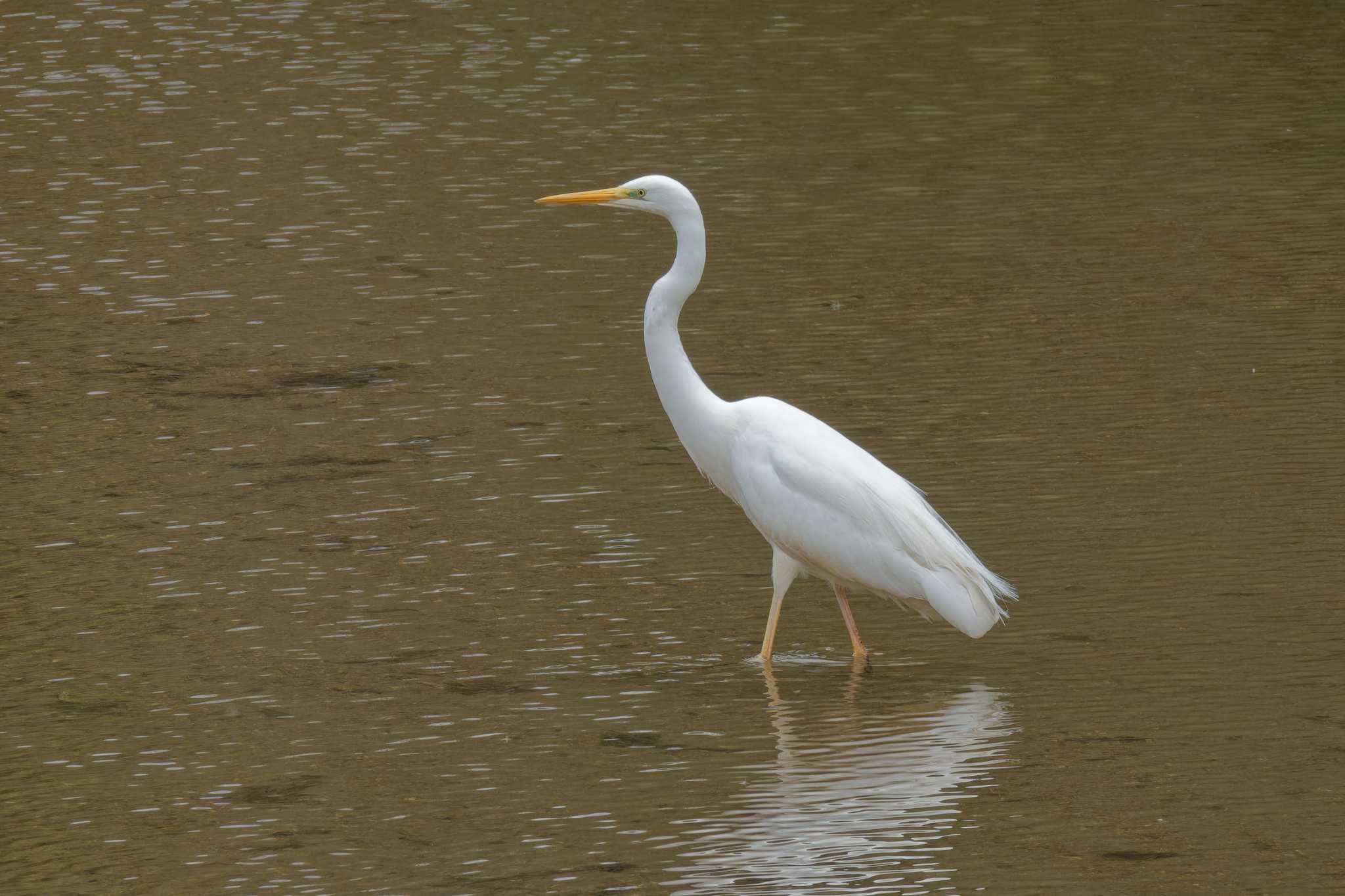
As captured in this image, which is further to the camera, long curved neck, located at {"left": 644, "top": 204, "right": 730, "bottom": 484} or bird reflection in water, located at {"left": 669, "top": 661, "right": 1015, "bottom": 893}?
long curved neck, located at {"left": 644, "top": 204, "right": 730, "bottom": 484}

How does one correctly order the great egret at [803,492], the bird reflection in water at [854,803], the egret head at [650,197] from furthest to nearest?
the egret head at [650,197], the great egret at [803,492], the bird reflection in water at [854,803]

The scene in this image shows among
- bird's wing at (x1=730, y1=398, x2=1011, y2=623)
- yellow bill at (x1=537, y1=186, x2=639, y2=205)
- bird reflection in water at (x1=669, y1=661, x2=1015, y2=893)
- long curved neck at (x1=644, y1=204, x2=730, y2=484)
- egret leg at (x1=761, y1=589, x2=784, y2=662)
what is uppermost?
yellow bill at (x1=537, y1=186, x2=639, y2=205)

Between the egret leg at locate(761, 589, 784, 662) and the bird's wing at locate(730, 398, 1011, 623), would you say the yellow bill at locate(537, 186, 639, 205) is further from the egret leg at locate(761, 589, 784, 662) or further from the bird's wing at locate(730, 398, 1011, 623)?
the egret leg at locate(761, 589, 784, 662)

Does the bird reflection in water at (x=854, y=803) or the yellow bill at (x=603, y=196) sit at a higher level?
the yellow bill at (x=603, y=196)

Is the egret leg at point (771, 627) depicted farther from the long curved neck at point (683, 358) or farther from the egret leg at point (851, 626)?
the long curved neck at point (683, 358)

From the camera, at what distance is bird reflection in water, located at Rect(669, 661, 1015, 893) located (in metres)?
4.64

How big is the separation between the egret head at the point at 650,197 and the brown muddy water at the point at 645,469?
122 cm

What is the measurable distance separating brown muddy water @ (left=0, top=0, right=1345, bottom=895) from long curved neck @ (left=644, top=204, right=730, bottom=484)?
55cm

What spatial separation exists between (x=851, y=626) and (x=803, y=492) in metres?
0.43

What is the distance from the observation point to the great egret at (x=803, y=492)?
229 inches

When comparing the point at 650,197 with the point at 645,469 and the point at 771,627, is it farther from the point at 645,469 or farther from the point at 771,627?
the point at 645,469

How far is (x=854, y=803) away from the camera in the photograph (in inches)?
198

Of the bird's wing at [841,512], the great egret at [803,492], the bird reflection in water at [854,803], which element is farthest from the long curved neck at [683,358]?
the bird reflection in water at [854,803]

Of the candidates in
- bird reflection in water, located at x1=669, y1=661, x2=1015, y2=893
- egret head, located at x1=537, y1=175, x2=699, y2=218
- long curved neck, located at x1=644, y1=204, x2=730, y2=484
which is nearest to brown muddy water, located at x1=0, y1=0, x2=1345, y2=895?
bird reflection in water, located at x1=669, y1=661, x2=1015, y2=893
